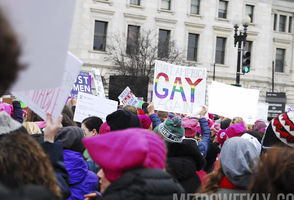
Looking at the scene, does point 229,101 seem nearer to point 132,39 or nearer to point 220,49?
point 132,39

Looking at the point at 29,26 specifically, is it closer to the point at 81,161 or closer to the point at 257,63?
the point at 81,161

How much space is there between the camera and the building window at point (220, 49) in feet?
117

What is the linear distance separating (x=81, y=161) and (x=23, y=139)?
1597mm

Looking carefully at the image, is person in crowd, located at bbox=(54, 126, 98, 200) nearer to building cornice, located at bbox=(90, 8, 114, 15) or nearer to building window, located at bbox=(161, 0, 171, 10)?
building cornice, located at bbox=(90, 8, 114, 15)

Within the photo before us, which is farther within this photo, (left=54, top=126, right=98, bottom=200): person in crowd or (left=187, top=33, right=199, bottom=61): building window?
(left=187, top=33, right=199, bottom=61): building window

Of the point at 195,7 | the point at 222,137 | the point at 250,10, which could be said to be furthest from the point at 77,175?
the point at 250,10

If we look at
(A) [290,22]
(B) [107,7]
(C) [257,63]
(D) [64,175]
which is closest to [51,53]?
(D) [64,175]

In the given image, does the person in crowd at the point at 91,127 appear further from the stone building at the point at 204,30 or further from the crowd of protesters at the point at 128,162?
the stone building at the point at 204,30

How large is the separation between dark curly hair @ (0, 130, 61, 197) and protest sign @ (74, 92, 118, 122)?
448 centimetres

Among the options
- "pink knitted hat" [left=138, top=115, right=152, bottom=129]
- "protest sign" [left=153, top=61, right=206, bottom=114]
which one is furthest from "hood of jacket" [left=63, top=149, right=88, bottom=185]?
"protest sign" [left=153, top=61, right=206, bottom=114]

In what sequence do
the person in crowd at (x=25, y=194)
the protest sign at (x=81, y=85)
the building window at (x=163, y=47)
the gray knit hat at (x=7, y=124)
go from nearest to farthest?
1. the person in crowd at (x=25, y=194)
2. the gray knit hat at (x=7, y=124)
3. the protest sign at (x=81, y=85)
4. the building window at (x=163, y=47)

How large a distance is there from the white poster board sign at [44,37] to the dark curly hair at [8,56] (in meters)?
0.49

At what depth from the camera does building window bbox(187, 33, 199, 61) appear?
34688mm

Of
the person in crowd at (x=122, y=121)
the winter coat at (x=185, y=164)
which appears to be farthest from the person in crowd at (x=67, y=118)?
the winter coat at (x=185, y=164)
